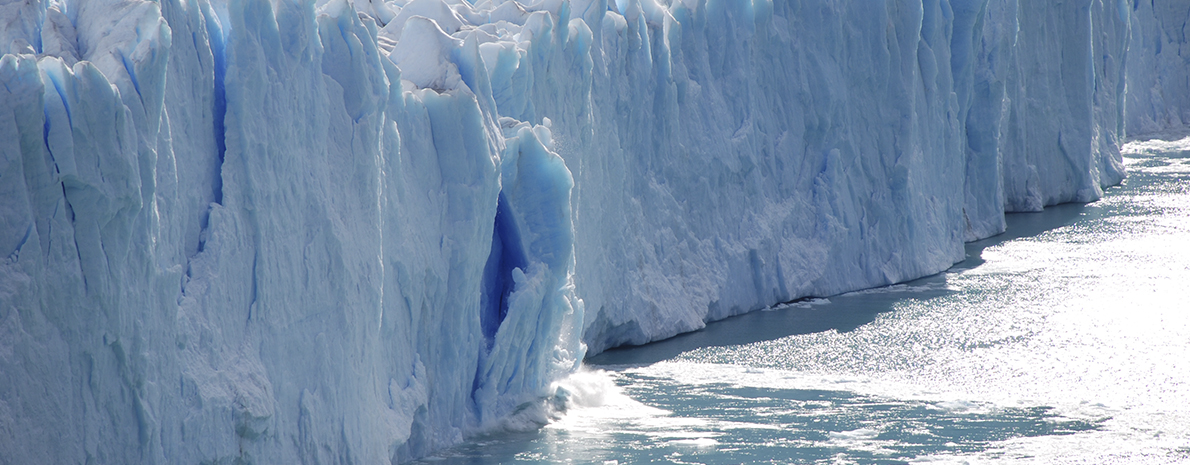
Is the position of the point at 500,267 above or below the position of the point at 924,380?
above

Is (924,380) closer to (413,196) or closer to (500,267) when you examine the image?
(500,267)

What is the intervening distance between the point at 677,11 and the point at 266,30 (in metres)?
5.34

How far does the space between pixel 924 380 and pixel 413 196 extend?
385cm

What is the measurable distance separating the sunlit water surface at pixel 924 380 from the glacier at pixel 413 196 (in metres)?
0.45

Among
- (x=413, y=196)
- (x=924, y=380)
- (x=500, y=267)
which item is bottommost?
(x=924, y=380)

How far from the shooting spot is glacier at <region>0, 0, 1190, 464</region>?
4445 mm

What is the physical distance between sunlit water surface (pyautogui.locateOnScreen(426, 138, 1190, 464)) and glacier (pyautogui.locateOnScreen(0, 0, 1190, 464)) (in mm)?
447

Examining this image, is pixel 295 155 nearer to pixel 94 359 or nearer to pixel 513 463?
pixel 94 359

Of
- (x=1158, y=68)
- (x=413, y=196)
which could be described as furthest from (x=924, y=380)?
(x=1158, y=68)

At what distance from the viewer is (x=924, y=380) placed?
866cm

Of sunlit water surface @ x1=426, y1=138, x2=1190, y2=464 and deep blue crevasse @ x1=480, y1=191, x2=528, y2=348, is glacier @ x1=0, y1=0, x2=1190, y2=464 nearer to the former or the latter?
deep blue crevasse @ x1=480, y1=191, x2=528, y2=348

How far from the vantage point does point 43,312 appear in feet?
14.2

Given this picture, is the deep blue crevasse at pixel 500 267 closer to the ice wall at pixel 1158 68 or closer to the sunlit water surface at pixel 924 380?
the sunlit water surface at pixel 924 380

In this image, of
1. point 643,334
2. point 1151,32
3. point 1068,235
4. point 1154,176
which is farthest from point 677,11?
point 1151,32
